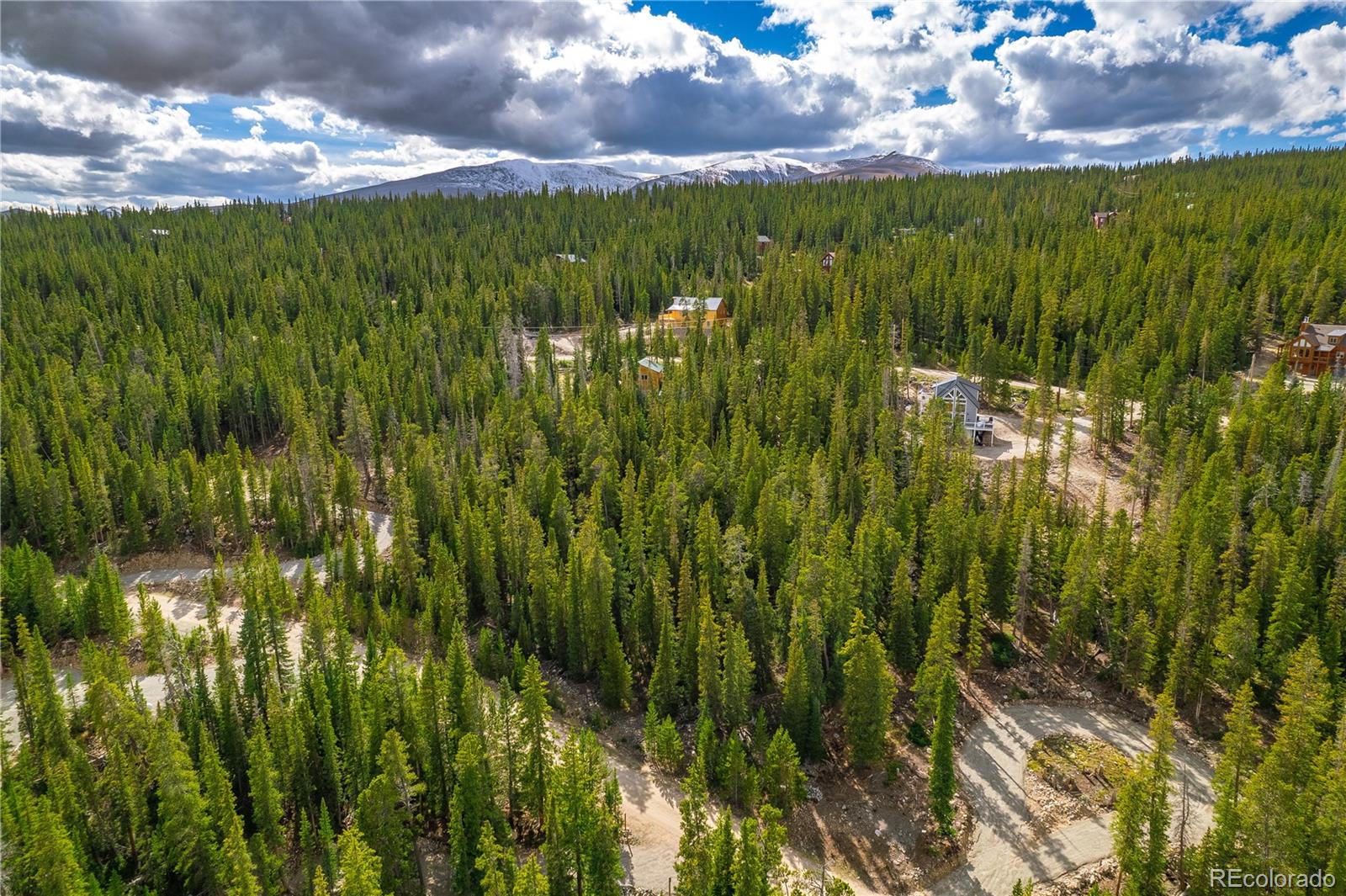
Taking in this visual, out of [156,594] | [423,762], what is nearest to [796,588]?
[423,762]

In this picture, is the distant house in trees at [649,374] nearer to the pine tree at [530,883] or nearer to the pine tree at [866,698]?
the pine tree at [866,698]

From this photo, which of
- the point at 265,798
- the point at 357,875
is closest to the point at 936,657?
the point at 357,875

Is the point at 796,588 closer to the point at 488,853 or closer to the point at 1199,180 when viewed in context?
the point at 488,853

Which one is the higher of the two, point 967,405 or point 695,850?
point 967,405

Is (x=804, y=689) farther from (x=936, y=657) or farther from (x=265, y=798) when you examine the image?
(x=265, y=798)

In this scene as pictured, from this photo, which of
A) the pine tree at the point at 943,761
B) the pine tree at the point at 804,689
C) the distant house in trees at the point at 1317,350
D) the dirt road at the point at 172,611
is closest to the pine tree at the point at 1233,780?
the pine tree at the point at 943,761

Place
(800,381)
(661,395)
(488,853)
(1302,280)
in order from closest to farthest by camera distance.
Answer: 1. (488,853)
2. (800,381)
3. (661,395)
4. (1302,280)
